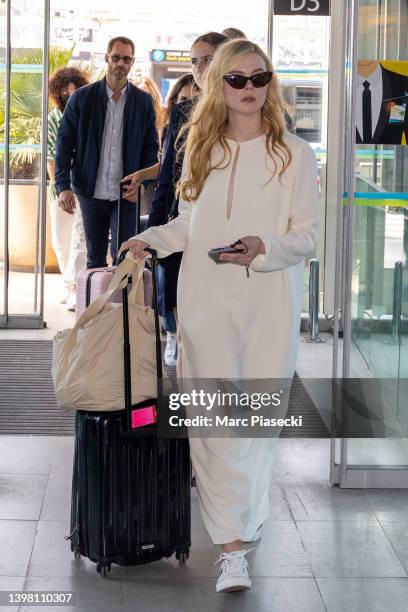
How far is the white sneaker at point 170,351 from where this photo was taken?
6.47 m

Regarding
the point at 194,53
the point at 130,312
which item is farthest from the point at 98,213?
the point at 130,312

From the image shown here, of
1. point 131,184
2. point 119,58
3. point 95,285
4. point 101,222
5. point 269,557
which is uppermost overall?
point 119,58

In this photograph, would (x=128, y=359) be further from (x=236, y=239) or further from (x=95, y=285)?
(x=95, y=285)

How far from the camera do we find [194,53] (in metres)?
4.42

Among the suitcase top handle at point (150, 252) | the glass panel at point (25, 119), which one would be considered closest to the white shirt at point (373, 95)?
the suitcase top handle at point (150, 252)

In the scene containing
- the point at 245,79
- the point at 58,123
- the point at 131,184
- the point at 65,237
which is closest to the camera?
the point at 245,79

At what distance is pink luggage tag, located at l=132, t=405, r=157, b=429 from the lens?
339 cm

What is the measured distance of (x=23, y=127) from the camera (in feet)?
25.1

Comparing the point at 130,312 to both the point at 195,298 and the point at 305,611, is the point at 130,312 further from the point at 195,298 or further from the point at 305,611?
the point at 305,611

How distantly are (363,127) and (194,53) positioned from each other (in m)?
0.72

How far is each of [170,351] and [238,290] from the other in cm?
326

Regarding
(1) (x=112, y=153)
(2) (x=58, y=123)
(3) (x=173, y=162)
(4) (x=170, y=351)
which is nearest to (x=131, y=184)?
(1) (x=112, y=153)

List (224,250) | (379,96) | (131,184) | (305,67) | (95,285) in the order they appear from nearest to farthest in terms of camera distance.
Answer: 1. (224,250)
2. (379,96)
3. (95,285)
4. (131,184)
5. (305,67)

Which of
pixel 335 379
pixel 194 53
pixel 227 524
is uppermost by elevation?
pixel 194 53
